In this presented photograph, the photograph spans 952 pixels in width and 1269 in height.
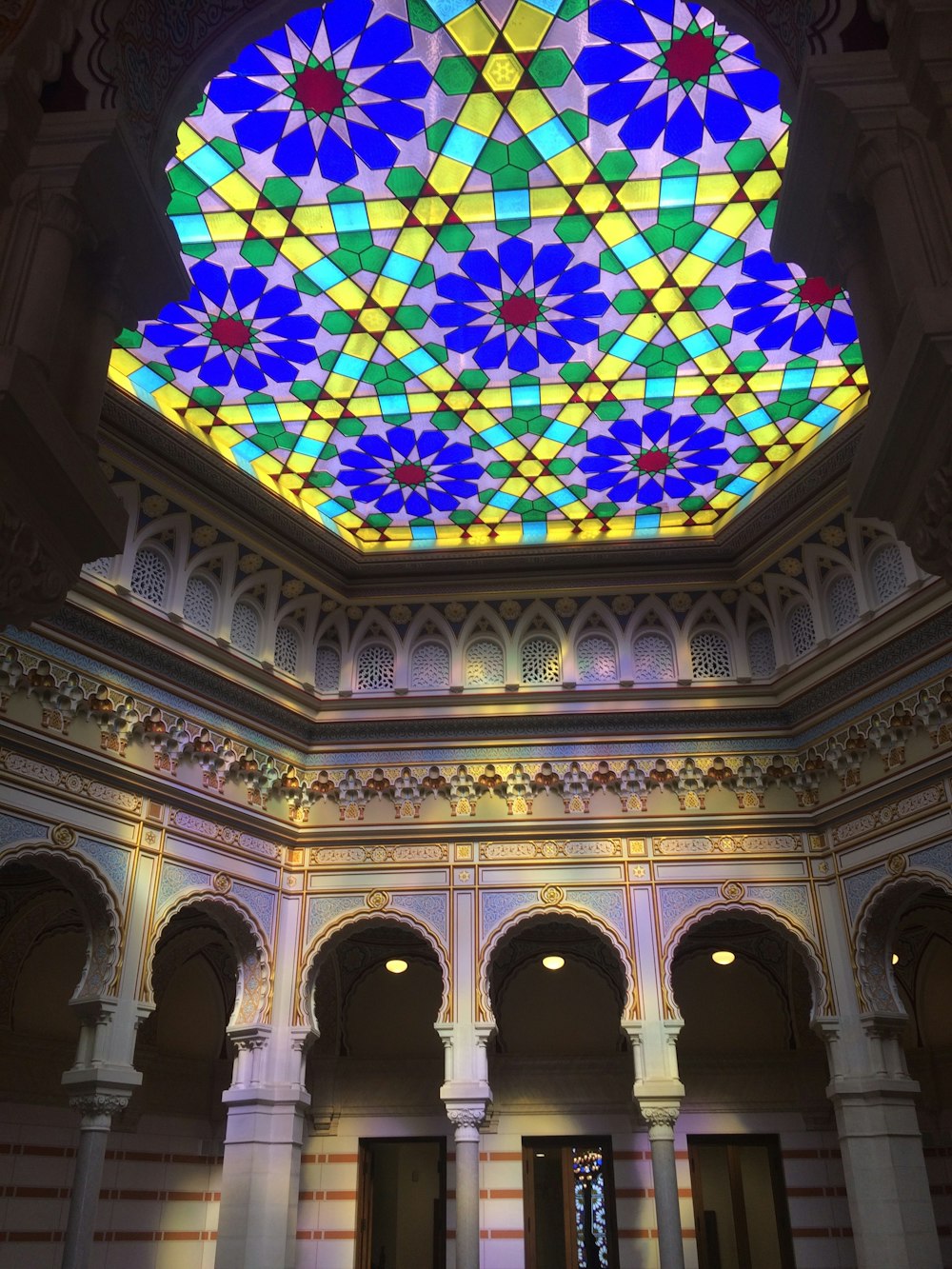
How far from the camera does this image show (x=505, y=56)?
6684 millimetres

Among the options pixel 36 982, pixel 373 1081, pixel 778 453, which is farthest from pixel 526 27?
pixel 373 1081

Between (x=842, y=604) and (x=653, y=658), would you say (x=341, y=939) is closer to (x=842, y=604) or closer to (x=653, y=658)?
(x=653, y=658)

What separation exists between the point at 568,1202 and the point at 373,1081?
2.36 metres

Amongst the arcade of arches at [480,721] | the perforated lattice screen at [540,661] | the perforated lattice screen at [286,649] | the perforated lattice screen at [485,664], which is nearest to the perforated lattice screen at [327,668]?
the arcade of arches at [480,721]

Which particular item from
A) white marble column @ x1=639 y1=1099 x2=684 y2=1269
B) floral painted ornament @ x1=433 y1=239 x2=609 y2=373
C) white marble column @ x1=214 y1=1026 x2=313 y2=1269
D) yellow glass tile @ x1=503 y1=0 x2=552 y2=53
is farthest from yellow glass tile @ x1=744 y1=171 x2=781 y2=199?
white marble column @ x1=214 y1=1026 x2=313 y2=1269

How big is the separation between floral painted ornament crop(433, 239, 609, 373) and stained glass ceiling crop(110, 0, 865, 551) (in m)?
0.02

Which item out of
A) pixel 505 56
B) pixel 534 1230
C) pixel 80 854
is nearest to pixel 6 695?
pixel 80 854

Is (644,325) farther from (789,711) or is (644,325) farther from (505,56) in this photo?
(789,711)

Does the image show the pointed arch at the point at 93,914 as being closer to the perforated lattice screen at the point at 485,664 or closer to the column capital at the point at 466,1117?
the column capital at the point at 466,1117

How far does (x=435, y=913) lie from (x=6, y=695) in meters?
4.19

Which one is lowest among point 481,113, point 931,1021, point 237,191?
point 931,1021

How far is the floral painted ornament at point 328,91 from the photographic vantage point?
256 inches

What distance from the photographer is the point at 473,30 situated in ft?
21.5

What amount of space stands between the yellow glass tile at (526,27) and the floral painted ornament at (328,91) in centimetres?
58
